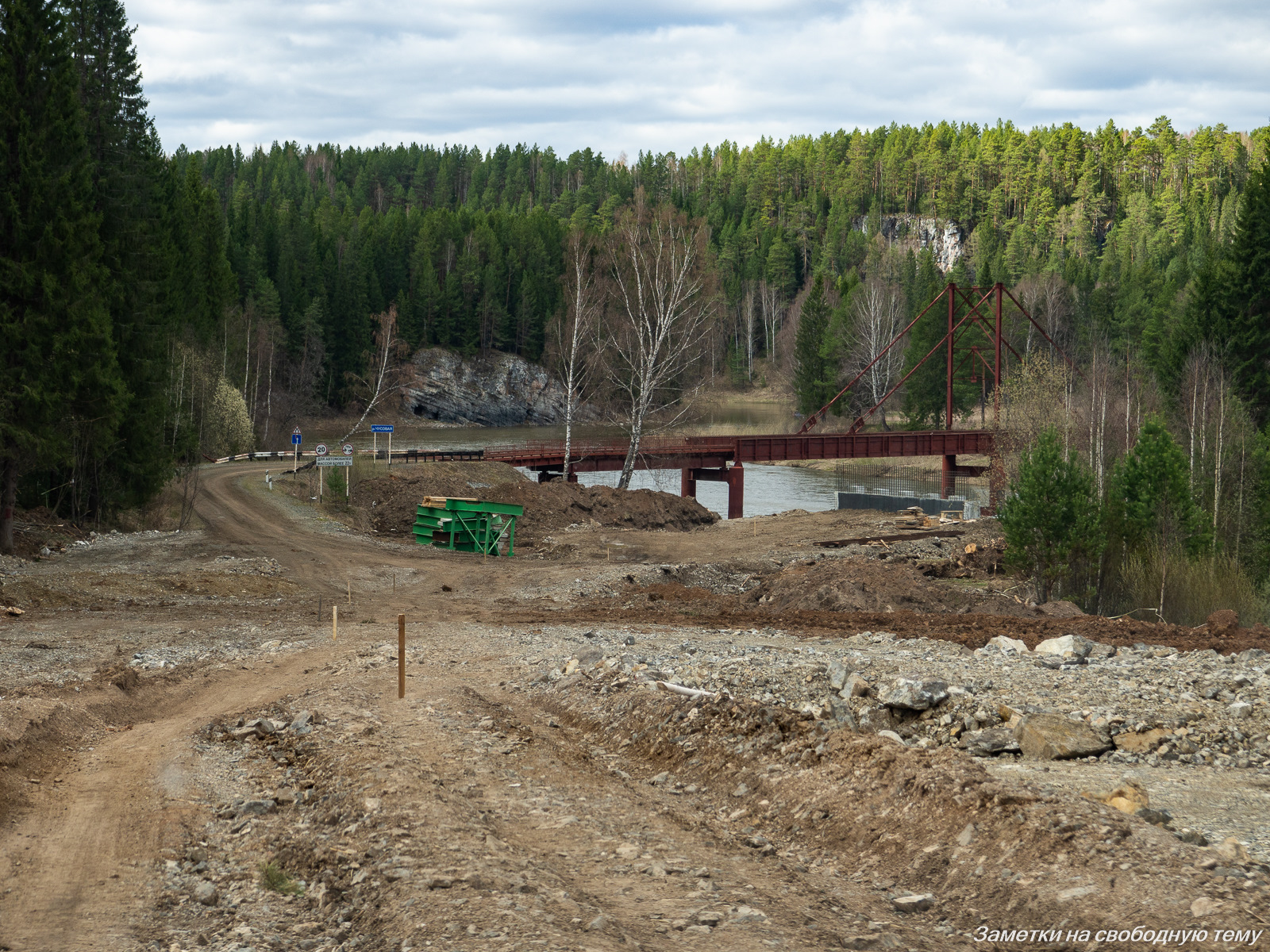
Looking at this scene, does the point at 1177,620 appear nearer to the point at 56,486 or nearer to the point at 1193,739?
the point at 1193,739

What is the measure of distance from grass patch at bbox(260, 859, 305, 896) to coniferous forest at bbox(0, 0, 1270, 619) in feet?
80.2

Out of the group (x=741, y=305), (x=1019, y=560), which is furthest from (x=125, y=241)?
(x=741, y=305)

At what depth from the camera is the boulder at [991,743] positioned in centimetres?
1184

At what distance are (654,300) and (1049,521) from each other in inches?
861

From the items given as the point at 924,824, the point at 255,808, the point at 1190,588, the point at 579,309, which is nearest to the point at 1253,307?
the point at 1190,588

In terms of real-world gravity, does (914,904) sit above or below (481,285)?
below

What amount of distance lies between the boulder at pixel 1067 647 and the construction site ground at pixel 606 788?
82 cm

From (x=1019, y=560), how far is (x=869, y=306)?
75.0m

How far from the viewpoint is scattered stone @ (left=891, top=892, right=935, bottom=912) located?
8109 mm

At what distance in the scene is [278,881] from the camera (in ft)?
29.4

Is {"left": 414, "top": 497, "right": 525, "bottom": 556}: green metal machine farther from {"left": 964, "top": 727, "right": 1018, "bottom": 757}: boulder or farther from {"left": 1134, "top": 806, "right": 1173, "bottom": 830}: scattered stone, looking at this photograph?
{"left": 1134, "top": 806, "right": 1173, "bottom": 830}: scattered stone

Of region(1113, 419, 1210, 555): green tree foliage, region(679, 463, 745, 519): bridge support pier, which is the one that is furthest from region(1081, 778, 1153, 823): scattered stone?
region(679, 463, 745, 519): bridge support pier

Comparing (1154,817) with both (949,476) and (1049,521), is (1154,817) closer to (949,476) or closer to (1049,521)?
(1049,521)

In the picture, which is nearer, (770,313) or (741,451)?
(741,451)
